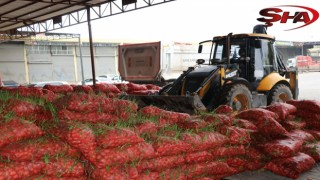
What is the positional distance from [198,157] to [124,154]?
3.15 feet

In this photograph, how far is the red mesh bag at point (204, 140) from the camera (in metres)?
3.56

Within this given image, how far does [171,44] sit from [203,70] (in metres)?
10.2

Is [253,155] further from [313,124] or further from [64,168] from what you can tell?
[64,168]

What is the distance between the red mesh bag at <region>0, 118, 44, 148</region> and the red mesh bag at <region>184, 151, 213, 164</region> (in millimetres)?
1523

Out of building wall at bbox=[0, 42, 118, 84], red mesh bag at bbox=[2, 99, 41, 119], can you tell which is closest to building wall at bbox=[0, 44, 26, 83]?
building wall at bbox=[0, 42, 118, 84]

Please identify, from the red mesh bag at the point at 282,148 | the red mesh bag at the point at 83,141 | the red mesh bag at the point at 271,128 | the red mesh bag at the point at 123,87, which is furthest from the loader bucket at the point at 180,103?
the red mesh bag at the point at 83,141

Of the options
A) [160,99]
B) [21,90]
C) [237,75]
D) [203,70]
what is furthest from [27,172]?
[237,75]

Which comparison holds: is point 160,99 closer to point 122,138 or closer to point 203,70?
point 203,70

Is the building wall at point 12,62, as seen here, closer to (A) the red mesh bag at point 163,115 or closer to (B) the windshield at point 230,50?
(B) the windshield at point 230,50

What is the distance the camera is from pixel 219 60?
8719 millimetres

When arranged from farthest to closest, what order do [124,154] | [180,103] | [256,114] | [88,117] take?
[180,103] < [256,114] < [88,117] < [124,154]

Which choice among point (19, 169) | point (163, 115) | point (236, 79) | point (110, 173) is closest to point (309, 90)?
point (236, 79)

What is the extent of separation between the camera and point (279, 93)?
860cm

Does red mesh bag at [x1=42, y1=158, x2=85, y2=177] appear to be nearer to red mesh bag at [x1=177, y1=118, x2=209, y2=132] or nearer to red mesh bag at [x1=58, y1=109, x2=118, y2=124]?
red mesh bag at [x1=58, y1=109, x2=118, y2=124]
